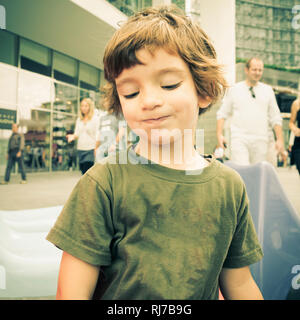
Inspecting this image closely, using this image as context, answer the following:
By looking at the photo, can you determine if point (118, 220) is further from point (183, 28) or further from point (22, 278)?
point (22, 278)

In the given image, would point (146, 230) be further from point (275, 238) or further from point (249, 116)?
point (249, 116)

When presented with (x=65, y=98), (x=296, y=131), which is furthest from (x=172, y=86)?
(x=65, y=98)

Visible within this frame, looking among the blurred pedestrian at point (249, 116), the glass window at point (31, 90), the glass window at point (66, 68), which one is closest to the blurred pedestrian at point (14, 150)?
the glass window at point (31, 90)

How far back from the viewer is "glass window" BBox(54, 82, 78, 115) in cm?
505

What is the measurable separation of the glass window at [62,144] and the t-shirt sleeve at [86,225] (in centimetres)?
529

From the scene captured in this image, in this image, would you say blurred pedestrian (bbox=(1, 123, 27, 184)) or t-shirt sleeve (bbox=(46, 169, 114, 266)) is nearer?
t-shirt sleeve (bbox=(46, 169, 114, 266))

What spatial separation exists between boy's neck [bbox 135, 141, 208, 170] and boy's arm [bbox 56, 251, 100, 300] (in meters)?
0.21

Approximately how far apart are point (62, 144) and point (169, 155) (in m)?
5.85

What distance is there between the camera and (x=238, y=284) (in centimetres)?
54

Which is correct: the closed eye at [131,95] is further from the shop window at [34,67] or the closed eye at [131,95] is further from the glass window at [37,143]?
the glass window at [37,143]

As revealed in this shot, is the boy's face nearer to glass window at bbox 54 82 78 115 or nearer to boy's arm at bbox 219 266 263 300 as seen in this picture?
boy's arm at bbox 219 266 263 300

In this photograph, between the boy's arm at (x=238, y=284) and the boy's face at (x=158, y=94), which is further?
the boy's arm at (x=238, y=284)

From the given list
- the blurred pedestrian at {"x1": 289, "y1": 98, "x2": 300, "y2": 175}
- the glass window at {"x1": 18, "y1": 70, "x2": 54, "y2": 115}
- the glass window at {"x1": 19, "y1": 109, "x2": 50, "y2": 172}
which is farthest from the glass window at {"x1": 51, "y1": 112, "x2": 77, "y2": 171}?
the blurred pedestrian at {"x1": 289, "y1": 98, "x2": 300, "y2": 175}

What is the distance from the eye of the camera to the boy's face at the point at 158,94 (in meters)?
0.44
